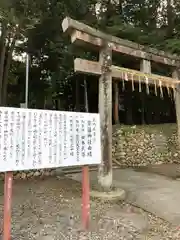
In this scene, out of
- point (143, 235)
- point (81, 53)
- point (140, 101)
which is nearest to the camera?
point (143, 235)

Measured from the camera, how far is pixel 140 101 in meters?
12.6

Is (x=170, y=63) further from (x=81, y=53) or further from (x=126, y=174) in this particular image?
(x=81, y=53)

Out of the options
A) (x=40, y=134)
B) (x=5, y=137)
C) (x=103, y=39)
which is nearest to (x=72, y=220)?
(x=40, y=134)

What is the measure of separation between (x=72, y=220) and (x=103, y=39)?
10.2 ft

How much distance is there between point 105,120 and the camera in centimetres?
534

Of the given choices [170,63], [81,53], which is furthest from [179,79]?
[81,53]

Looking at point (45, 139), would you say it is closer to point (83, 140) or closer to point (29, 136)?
point (29, 136)

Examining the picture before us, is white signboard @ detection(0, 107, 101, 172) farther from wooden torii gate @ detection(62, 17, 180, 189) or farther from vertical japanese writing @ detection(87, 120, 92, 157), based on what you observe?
wooden torii gate @ detection(62, 17, 180, 189)

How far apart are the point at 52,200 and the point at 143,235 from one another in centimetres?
182

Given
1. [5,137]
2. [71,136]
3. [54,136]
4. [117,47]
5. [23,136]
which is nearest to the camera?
[5,137]

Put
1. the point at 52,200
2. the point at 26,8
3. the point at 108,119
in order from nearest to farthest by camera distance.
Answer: the point at 52,200 → the point at 108,119 → the point at 26,8

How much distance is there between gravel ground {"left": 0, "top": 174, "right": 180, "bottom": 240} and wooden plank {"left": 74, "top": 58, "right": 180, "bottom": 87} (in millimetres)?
2194

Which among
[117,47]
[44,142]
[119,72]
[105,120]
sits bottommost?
[44,142]

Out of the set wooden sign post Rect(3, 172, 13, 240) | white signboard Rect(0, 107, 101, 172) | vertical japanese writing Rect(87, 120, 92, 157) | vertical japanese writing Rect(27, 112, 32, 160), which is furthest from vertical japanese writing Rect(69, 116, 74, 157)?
wooden sign post Rect(3, 172, 13, 240)
